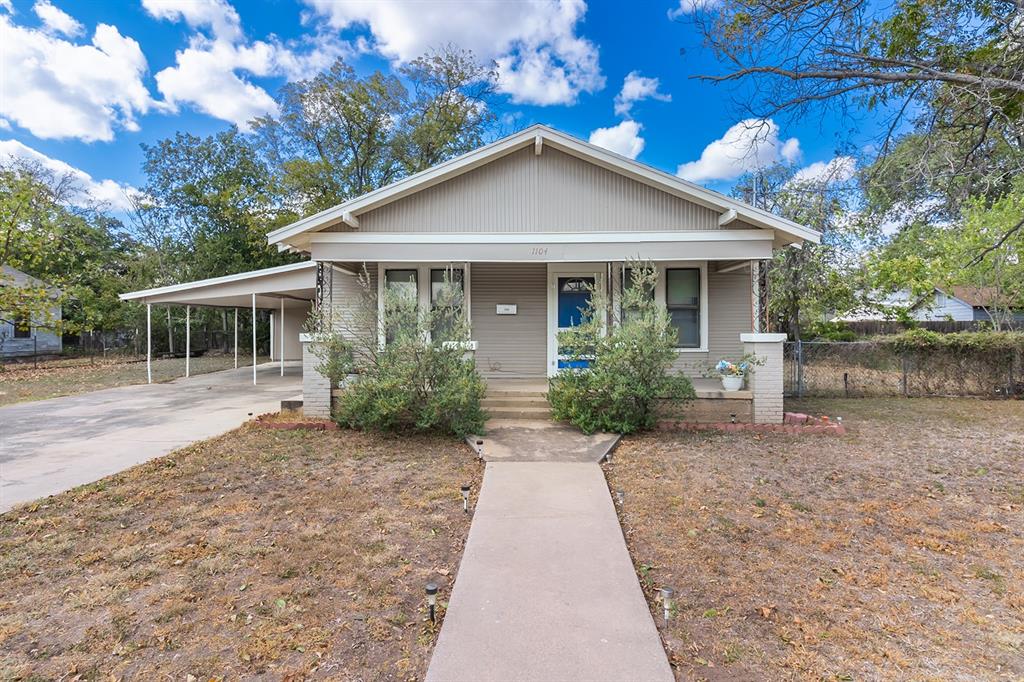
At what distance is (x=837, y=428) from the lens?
695cm

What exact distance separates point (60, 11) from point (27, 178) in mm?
8264

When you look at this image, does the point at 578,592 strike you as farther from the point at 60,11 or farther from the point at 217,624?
the point at 60,11

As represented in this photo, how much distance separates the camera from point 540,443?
6.14 metres

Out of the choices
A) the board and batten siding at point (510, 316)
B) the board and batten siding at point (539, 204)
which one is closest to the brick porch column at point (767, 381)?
the board and batten siding at point (539, 204)

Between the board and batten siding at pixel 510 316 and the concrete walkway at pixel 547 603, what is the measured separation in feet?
16.5

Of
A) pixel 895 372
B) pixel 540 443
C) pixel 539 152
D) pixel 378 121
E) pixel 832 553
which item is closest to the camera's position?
pixel 832 553

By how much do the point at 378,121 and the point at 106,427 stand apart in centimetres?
1848

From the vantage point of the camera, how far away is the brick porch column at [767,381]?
7090 millimetres

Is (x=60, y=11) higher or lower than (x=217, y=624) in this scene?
higher

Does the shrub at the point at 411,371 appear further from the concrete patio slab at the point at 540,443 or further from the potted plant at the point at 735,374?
the potted plant at the point at 735,374

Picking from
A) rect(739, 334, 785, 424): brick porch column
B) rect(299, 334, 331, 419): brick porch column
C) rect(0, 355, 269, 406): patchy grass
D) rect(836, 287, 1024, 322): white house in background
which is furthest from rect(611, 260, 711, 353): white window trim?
rect(0, 355, 269, 406): patchy grass

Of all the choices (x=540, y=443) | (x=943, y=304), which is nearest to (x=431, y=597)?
(x=540, y=443)

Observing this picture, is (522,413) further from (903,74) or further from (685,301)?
(903,74)

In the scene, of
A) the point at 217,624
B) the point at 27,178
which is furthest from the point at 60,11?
the point at 217,624
